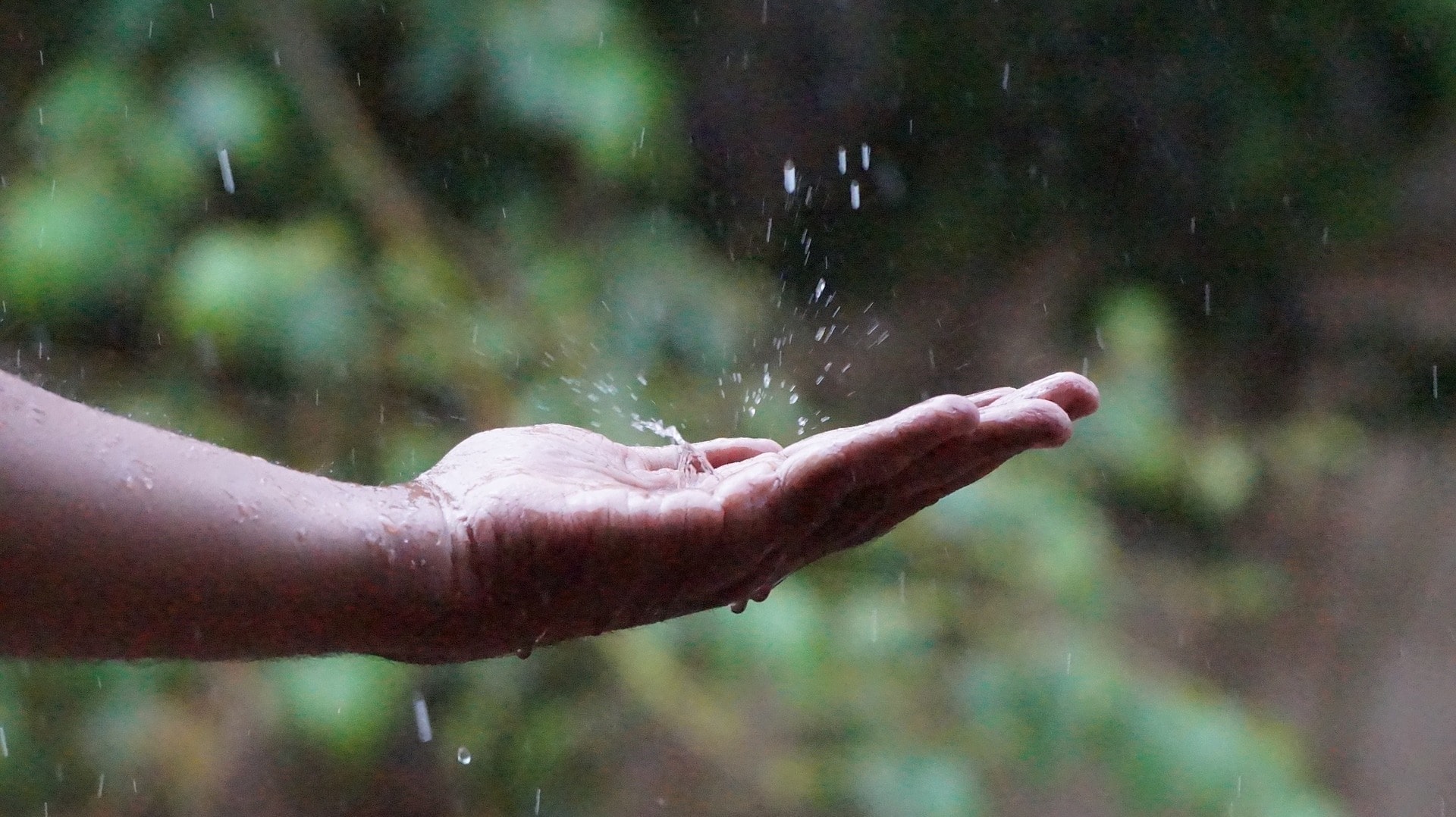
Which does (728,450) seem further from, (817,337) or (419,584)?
(817,337)

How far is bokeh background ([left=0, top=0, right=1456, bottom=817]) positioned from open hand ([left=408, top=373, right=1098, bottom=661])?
2.09 feet

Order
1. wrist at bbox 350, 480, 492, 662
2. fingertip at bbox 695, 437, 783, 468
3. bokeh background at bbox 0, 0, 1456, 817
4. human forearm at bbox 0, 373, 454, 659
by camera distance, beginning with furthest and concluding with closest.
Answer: bokeh background at bbox 0, 0, 1456, 817 < fingertip at bbox 695, 437, 783, 468 < wrist at bbox 350, 480, 492, 662 < human forearm at bbox 0, 373, 454, 659

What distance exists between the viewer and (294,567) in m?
0.73


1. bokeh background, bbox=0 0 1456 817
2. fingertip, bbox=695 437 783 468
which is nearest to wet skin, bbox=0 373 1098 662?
fingertip, bbox=695 437 783 468

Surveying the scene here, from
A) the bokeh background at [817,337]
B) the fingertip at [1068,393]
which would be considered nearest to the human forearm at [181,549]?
the fingertip at [1068,393]

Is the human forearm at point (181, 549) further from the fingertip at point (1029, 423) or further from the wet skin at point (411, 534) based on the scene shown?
the fingertip at point (1029, 423)

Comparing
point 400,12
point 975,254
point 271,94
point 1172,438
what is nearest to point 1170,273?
point 975,254

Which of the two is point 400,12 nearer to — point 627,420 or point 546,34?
point 546,34

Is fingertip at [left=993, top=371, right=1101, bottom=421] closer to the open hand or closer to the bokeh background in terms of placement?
the open hand

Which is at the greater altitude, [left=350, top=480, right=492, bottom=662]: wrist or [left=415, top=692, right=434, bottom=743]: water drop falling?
[left=350, top=480, right=492, bottom=662]: wrist

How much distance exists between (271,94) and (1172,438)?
1.15 m

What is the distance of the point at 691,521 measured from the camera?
797mm

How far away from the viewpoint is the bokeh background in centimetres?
153

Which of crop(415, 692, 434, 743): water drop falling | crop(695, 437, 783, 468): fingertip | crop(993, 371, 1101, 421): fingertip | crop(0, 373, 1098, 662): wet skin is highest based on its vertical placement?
crop(993, 371, 1101, 421): fingertip
